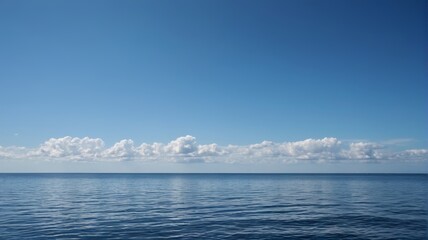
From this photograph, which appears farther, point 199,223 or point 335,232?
point 199,223

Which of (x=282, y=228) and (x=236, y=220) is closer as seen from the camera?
(x=282, y=228)

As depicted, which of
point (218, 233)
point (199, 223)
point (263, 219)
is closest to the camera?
point (218, 233)

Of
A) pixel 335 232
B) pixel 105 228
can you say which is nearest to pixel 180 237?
pixel 105 228

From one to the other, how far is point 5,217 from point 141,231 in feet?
69.7

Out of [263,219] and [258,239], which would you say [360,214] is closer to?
[263,219]

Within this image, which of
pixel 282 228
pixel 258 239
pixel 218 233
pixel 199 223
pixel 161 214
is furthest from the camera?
pixel 161 214

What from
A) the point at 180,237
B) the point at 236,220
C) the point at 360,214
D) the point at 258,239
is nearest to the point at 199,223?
the point at 236,220

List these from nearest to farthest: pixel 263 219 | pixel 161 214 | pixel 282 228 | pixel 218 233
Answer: pixel 218 233 → pixel 282 228 → pixel 263 219 → pixel 161 214

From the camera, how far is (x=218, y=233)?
30.1 m

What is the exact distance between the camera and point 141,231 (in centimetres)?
3098

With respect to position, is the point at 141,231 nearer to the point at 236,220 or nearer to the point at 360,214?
the point at 236,220

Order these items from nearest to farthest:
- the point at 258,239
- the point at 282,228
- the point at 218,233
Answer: the point at 258,239 → the point at 218,233 → the point at 282,228

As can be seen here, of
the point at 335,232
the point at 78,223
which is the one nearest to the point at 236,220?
the point at 335,232

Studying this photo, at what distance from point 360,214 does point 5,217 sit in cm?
4814
